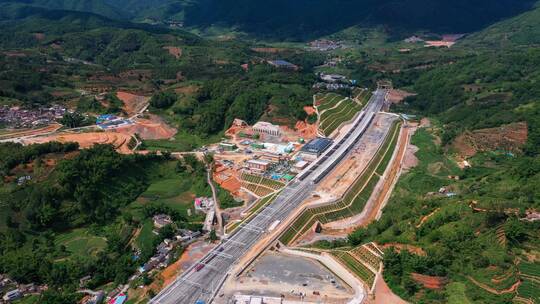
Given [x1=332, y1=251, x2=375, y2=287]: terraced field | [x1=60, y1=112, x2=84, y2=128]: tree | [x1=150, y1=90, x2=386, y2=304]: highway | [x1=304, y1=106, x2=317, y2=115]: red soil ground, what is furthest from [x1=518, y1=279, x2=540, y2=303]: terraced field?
[x1=60, y1=112, x2=84, y2=128]: tree

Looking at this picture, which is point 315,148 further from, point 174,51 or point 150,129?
point 174,51

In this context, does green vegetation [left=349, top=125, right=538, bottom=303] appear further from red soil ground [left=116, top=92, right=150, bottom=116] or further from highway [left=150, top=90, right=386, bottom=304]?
red soil ground [left=116, top=92, right=150, bottom=116]

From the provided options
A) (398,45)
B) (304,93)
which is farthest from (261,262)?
(398,45)

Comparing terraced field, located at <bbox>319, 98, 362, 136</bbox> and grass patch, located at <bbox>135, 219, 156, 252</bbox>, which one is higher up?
terraced field, located at <bbox>319, 98, 362, 136</bbox>

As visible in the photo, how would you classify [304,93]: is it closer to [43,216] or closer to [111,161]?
[111,161]

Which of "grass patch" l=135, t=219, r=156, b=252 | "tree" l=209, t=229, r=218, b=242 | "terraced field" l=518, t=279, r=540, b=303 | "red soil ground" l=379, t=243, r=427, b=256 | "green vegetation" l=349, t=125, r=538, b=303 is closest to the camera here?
"terraced field" l=518, t=279, r=540, b=303

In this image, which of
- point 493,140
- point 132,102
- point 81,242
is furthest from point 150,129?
point 493,140
